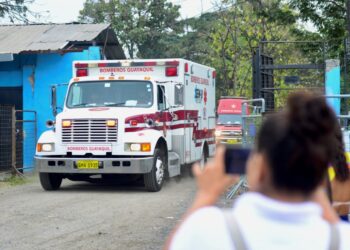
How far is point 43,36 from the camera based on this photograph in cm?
2067

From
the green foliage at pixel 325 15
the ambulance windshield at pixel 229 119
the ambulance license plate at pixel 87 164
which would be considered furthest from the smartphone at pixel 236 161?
the ambulance windshield at pixel 229 119

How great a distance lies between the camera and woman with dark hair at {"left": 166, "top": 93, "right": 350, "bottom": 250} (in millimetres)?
1826

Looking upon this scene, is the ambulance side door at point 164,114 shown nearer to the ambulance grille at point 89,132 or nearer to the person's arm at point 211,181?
the ambulance grille at point 89,132

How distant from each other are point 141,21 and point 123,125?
37.1 metres

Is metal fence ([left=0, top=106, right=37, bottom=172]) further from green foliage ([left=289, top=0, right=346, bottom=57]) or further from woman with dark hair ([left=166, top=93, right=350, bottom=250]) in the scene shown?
woman with dark hair ([left=166, top=93, right=350, bottom=250])

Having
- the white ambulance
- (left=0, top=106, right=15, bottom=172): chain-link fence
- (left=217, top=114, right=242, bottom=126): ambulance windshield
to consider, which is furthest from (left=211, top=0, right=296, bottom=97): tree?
the white ambulance

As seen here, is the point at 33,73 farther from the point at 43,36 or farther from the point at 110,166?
the point at 110,166

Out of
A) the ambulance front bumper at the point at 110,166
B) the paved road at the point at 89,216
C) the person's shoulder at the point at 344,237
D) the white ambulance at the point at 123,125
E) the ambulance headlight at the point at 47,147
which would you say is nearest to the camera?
the person's shoulder at the point at 344,237

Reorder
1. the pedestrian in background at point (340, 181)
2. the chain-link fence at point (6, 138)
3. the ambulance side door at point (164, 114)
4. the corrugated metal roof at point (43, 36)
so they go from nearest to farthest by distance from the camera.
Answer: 1. the pedestrian in background at point (340, 181)
2. the ambulance side door at point (164, 114)
3. the chain-link fence at point (6, 138)
4. the corrugated metal roof at point (43, 36)

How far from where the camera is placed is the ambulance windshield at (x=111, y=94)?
530 inches

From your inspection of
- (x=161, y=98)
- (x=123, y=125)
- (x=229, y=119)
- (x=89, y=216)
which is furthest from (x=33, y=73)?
(x=229, y=119)

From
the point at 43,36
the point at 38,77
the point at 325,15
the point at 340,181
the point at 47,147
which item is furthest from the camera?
the point at 43,36

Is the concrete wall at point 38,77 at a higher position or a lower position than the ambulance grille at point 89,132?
higher

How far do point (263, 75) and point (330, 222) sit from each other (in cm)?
1506
